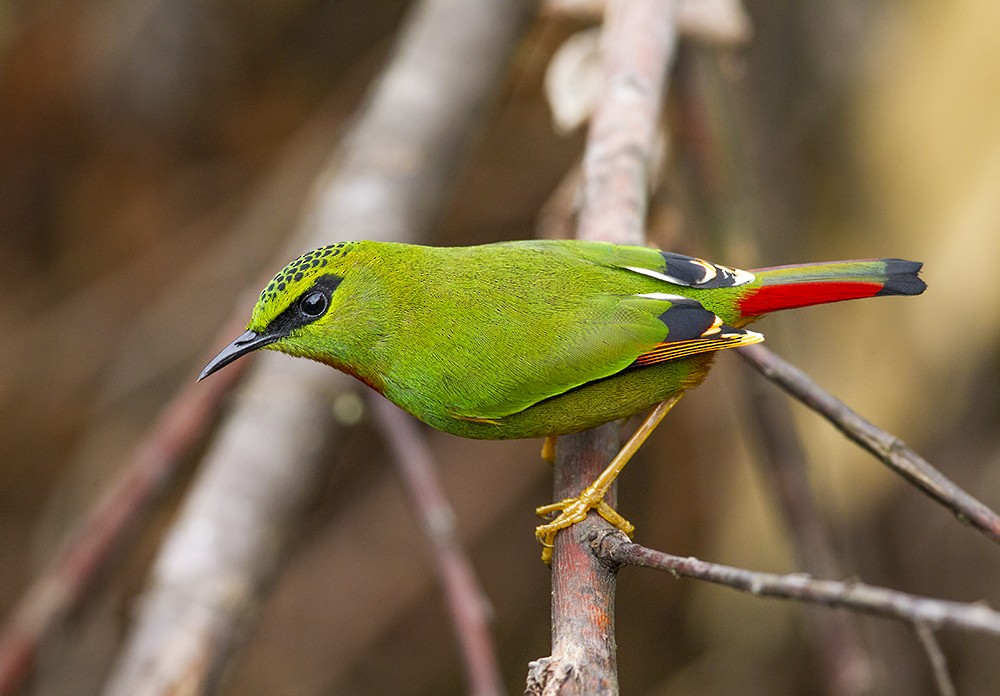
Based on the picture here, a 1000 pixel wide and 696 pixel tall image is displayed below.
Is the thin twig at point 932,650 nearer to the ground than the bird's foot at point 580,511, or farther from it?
nearer to the ground

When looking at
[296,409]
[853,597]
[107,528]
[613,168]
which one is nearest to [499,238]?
[296,409]

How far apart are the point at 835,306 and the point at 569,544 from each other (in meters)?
2.43

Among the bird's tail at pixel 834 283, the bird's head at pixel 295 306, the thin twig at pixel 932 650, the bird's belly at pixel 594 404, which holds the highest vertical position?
the bird's head at pixel 295 306

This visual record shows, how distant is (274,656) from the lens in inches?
210

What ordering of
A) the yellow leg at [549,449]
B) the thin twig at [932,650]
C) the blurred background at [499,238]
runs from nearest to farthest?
the thin twig at [932,650] → the yellow leg at [549,449] → the blurred background at [499,238]

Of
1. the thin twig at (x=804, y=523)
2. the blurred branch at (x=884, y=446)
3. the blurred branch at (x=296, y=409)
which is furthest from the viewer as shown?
the thin twig at (x=804, y=523)

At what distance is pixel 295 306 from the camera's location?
8.27 ft

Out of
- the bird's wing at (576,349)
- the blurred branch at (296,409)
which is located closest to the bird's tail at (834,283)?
the bird's wing at (576,349)

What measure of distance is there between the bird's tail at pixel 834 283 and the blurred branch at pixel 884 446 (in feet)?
0.81

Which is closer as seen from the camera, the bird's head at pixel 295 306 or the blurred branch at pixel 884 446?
the blurred branch at pixel 884 446

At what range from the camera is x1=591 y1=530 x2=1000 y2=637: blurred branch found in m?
1.16

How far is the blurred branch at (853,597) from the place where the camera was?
1.16 m

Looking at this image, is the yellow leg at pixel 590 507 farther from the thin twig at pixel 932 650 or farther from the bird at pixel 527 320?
the thin twig at pixel 932 650

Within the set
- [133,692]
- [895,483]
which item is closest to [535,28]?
[895,483]
